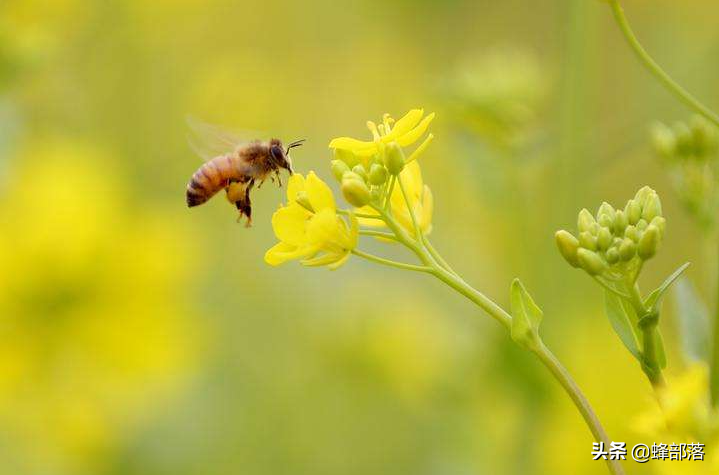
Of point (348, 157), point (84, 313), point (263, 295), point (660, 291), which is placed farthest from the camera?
point (263, 295)

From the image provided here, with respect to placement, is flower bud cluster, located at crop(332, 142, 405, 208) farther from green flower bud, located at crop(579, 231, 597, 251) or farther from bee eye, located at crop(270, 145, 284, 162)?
bee eye, located at crop(270, 145, 284, 162)

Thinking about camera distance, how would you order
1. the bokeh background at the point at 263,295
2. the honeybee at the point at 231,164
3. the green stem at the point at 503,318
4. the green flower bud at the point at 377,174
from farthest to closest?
the bokeh background at the point at 263,295 < the honeybee at the point at 231,164 < the green flower bud at the point at 377,174 < the green stem at the point at 503,318

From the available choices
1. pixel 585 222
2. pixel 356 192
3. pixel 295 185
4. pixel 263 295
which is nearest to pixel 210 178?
pixel 295 185

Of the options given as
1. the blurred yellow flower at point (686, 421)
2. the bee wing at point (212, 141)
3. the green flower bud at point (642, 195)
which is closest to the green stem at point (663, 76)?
the green flower bud at point (642, 195)

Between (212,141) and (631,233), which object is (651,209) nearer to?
(631,233)

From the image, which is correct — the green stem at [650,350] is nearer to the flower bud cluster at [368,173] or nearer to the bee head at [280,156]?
the flower bud cluster at [368,173]

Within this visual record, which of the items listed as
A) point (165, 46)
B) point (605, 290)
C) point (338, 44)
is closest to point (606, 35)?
point (338, 44)

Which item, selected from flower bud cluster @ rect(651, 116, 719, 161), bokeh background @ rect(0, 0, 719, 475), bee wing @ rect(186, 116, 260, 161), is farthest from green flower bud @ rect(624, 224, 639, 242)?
bokeh background @ rect(0, 0, 719, 475)
